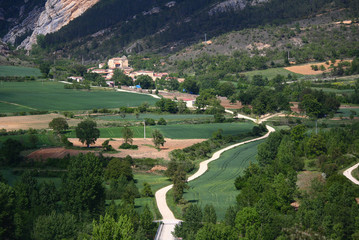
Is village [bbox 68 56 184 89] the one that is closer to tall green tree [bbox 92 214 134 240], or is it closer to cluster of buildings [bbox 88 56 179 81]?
cluster of buildings [bbox 88 56 179 81]

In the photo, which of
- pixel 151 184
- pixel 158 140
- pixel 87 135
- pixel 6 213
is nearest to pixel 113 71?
pixel 87 135

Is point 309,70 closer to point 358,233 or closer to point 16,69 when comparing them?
point 16,69

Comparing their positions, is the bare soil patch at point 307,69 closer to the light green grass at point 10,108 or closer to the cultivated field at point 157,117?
the cultivated field at point 157,117

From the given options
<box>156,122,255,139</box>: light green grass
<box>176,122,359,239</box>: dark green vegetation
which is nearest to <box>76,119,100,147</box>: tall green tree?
<box>156,122,255,139</box>: light green grass

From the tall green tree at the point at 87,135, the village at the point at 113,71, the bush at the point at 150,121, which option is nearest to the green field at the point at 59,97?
the village at the point at 113,71

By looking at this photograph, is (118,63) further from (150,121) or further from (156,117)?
(150,121)

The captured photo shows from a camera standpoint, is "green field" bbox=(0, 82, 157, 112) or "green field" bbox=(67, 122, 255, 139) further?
"green field" bbox=(0, 82, 157, 112)

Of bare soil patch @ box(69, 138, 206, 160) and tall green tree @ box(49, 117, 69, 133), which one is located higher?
tall green tree @ box(49, 117, 69, 133)
